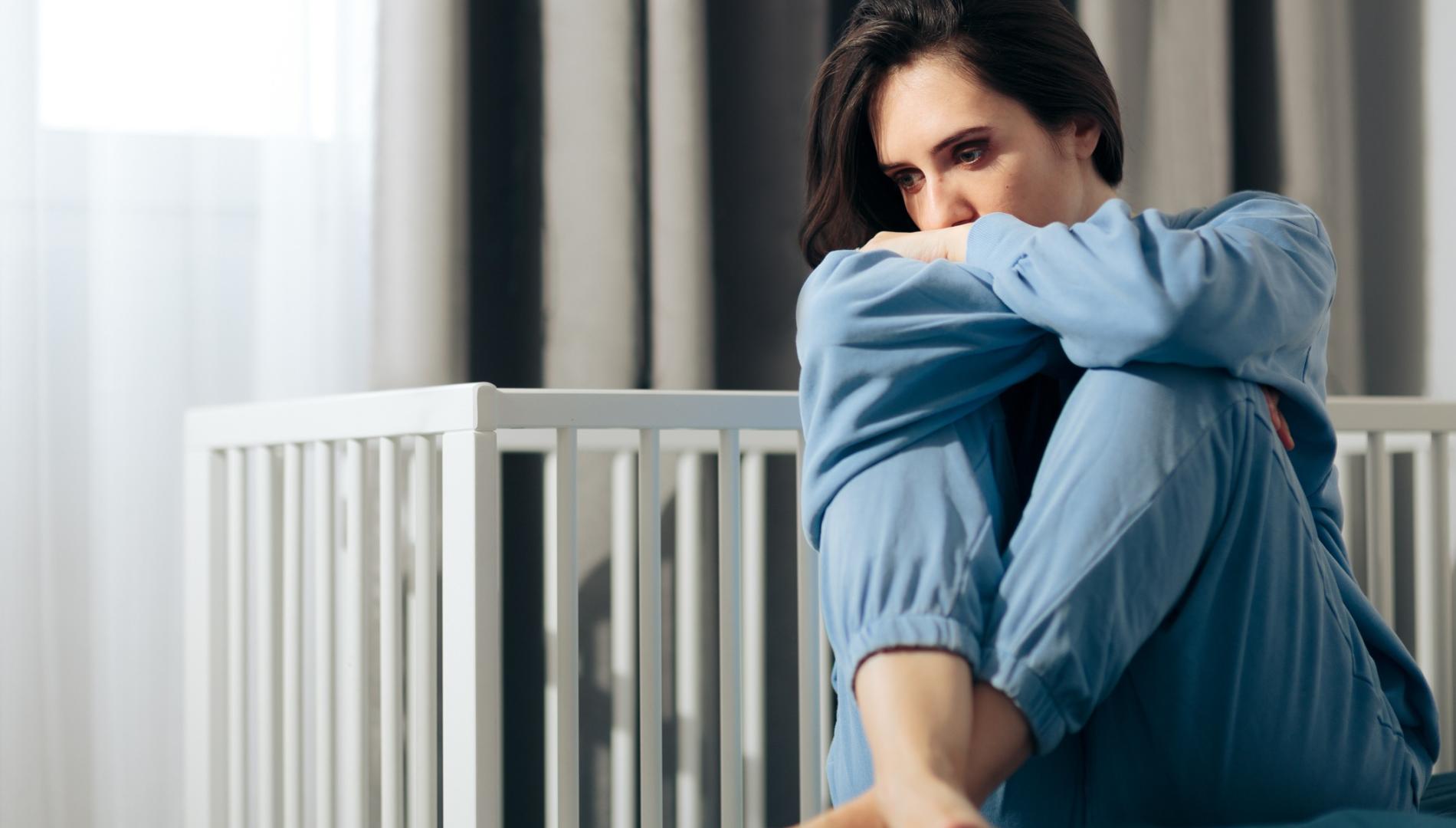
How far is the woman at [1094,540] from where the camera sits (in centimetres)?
62

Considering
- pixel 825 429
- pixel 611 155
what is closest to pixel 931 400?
pixel 825 429

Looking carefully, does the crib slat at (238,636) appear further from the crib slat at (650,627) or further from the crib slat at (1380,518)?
the crib slat at (1380,518)

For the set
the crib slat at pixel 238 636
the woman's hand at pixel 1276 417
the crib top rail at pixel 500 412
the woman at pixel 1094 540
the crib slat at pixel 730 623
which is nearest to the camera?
the woman at pixel 1094 540

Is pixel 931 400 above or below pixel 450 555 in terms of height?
above

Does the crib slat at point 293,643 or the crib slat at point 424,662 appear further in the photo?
the crib slat at point 293,643

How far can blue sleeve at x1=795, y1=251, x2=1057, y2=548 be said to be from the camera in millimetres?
696

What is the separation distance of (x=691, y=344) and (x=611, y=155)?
221 millimetres

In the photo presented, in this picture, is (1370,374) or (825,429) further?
(1370,374)

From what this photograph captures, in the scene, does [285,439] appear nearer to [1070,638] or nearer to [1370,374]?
[1070,638]

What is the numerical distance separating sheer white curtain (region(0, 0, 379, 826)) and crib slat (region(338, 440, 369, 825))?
386mm

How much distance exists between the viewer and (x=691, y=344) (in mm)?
1345

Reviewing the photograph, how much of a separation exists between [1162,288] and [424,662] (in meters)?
0.56

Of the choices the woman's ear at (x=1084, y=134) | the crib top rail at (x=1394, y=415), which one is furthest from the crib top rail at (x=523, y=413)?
the woman's ear at (x=1084, y=134)

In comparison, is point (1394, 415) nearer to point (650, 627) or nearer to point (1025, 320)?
point (1025, 320)
